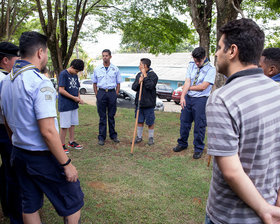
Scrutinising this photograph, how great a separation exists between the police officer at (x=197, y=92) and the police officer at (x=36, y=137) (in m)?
3.30

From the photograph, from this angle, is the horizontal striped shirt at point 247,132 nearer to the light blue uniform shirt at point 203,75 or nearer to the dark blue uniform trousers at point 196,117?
the light blue uniform shirt at point 203,75

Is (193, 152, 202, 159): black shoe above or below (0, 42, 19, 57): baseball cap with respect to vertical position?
below

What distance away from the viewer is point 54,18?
401 inches

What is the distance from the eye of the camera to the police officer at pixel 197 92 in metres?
4.66

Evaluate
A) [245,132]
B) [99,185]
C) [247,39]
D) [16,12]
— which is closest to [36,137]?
[245,132]

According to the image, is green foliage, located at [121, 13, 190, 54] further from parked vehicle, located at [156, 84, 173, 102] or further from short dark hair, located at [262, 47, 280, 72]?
parked vehicle, located at [156, 84, 173, 102]

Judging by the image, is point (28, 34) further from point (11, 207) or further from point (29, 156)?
point (11, 207)

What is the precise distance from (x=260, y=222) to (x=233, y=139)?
0.47 meters

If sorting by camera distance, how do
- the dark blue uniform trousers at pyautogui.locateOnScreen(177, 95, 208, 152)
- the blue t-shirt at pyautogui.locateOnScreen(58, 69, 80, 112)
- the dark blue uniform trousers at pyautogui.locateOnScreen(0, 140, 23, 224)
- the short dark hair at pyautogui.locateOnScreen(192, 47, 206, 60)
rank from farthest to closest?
the blue t-shirt at pyautogui.locateOnScreen(58, 69, 80, 112) < the dark blue uniform trousers at pyautogui.locateOnScreen(177, 95, 208, 152) < the short dark hair at pyautogui.locateOnScreen(192, 47, 206, 60) < the dark blue uniform trousers at pyautogui.locateOnScreen(0, 140, 23, 224)

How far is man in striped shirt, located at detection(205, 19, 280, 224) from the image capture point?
1203 mm

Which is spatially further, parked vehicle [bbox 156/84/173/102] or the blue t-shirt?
parked vehicle [bbox 156/84/173/102]

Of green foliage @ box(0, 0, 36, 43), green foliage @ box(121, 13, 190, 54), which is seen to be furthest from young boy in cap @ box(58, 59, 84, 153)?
green foliage @ box(0, 0, 36, 43)

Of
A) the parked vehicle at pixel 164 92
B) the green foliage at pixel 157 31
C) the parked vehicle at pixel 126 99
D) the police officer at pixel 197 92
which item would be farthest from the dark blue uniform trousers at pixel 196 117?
the parked vehicle at pixel 164 92

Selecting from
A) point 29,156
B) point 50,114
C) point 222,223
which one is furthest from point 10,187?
point 222,223
